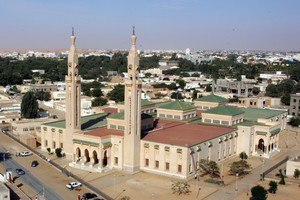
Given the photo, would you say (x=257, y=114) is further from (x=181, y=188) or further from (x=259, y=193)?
(x=259, y=193)

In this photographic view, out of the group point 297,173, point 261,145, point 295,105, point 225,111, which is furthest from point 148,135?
point 295,105

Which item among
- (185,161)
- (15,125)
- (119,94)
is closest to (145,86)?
(119,94)

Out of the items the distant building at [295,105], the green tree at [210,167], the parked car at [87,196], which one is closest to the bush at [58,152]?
the parked car at [87,196]

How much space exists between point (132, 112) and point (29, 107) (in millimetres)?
31268

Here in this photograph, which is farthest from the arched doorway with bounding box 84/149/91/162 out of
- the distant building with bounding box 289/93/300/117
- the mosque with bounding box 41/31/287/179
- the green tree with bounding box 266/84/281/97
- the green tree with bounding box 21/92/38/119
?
the green tree with bounding box 266/84/281/97

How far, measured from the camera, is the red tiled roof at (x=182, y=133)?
40.4 meters

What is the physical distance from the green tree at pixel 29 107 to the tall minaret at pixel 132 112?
30294 mm

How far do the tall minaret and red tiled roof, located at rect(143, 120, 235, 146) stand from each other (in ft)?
6.25

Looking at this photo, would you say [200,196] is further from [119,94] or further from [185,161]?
[119,94]

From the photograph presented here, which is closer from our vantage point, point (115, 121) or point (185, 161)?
point (185, 161)

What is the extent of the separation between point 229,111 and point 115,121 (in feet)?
49.6

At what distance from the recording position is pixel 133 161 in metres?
39.8

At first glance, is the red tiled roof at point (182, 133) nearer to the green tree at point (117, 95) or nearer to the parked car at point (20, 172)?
the parked car at point (20, 172)

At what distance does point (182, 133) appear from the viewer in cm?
4381
